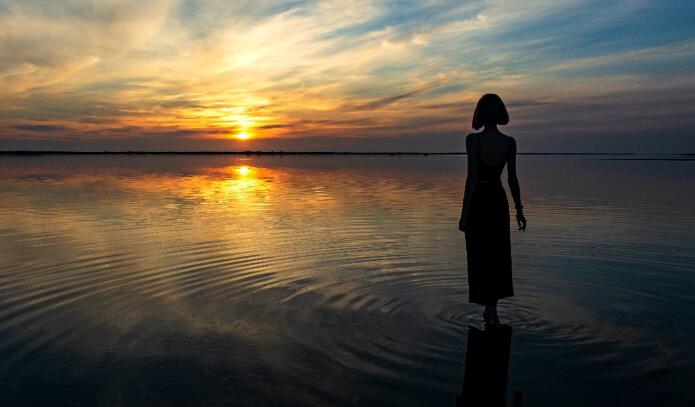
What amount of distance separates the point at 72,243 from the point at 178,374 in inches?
378

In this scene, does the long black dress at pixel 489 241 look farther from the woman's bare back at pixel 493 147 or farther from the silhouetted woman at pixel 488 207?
the woman's bare back at pixel 493 147

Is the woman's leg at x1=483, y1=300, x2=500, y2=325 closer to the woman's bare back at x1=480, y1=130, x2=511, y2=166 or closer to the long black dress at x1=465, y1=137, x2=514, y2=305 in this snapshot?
the long black dress at x1=465, y1=137, x2=514, y2=305

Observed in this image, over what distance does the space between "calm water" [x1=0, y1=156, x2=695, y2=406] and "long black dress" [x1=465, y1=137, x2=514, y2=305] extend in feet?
1.59

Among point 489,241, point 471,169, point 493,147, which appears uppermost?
point 493,147

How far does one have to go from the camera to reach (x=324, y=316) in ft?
25.8

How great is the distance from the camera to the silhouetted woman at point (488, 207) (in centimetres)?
734

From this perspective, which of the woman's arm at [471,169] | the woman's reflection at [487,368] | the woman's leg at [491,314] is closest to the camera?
the woman's reflection at [487,368]

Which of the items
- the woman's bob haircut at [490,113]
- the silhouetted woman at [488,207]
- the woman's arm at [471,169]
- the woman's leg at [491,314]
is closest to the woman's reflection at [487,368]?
the woman's leg at [491,314]

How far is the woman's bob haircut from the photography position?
7320mm

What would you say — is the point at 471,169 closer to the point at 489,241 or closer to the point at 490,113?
the point at 490,113

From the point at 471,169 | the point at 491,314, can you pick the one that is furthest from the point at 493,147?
the point at 491,314

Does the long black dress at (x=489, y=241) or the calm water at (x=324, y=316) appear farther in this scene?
the long black dress at (x=489, y=241)

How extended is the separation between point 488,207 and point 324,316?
2667 mm

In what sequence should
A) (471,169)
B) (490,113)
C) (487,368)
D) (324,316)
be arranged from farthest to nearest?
(324,316) → (471,169) → (490,113) → (487,368)
